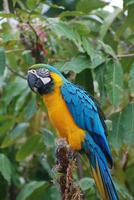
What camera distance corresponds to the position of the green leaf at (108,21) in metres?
3.43

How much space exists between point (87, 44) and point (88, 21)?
2.62 feet

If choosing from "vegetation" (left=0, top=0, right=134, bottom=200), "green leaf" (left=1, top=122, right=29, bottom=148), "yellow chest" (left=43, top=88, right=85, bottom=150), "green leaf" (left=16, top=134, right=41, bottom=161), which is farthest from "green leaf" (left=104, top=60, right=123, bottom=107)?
"green leaf" (left=1, top=122, right=29, bottom=148)

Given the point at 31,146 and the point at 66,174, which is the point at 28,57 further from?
the point at 66,174

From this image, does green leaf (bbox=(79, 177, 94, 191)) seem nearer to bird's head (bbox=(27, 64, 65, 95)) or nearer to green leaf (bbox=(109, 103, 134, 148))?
green leaf (bbox=(109, 103, 134, 148))

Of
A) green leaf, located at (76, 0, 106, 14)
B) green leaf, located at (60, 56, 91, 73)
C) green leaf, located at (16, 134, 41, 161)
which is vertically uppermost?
green leaf, located at (76, 0, 106, 14)

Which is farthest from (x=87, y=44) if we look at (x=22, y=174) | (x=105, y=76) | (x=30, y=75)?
(x=22, y=174)

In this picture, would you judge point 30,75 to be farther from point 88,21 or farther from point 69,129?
point 88,21

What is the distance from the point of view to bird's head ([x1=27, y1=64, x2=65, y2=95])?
279 cm

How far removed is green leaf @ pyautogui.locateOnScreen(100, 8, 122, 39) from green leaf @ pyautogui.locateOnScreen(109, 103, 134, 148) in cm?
57

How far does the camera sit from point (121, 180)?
12.1 feet

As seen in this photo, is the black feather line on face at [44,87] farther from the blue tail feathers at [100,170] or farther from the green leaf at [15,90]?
the green leaf at [15,90]

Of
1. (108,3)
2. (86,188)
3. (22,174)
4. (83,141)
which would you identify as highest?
(108,3)

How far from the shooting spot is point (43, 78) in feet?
9.30

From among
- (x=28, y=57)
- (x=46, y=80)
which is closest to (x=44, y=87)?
(x=46, y=80)
